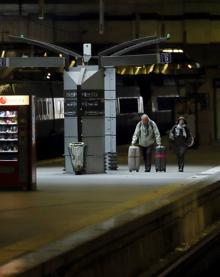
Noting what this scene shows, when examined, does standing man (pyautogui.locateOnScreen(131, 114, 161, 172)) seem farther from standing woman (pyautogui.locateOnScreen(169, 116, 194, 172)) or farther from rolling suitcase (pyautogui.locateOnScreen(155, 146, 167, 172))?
rolling suitcase (pyautogui.locateOnScreen(155, 146, 167, 172))

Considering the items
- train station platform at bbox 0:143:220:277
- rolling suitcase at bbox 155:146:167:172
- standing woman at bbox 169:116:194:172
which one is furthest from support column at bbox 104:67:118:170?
train station platform at bbox 0:143:220:277

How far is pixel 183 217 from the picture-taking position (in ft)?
44.9

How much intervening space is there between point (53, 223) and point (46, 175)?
9269 millimetres

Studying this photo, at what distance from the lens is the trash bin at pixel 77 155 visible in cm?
2084

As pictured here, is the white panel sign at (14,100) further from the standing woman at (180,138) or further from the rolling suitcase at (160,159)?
the standing woman at (180,138)

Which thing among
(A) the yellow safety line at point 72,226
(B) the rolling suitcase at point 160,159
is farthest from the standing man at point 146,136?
(A) the yellow safety line at point 72,226

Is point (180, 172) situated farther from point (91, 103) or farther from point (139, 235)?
point (139, 235)

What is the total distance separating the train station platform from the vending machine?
497mm

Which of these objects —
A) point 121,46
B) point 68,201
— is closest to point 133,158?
point 121,46

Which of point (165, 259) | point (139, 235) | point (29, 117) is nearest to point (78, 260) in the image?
point (139, 235)

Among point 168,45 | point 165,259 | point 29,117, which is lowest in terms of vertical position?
point 165,259

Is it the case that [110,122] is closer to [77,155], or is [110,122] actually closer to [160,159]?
[160,159]

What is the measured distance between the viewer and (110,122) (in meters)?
23.2

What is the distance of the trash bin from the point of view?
2084 cm
